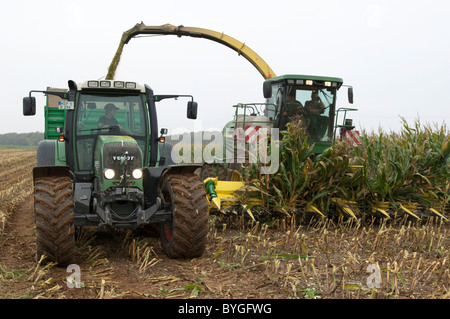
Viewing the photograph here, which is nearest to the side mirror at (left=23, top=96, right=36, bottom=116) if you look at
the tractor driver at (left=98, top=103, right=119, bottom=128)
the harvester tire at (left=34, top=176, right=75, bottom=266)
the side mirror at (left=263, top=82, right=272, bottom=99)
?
the tractor driver at (left=98, top=103, right=119, bottom=128)

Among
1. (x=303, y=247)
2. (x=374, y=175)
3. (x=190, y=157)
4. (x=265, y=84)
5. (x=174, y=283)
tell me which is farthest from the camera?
(x=190, y=157)

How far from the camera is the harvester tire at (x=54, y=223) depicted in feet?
16.6

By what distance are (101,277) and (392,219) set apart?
4.59 m

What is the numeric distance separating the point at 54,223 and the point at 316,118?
593 cm

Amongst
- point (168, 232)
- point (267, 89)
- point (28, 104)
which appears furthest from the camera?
point (267, 89)

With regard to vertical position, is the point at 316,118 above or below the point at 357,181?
above

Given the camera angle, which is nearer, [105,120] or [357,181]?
[105,120]

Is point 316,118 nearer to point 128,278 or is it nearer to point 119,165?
point 119,165

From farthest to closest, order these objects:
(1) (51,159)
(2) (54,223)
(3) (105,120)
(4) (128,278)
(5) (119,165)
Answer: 1. (1) (51,159)
2. (3) (105,120)
3. (5) (119,165)
4. (2) (54,223)
5. (4) (128,278)

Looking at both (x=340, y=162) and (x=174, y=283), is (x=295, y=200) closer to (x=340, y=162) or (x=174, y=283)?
(x=340, y=162)

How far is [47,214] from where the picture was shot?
16.6 ft

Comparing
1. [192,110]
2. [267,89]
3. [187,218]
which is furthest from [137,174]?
[267,89]

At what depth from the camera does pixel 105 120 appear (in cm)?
632
